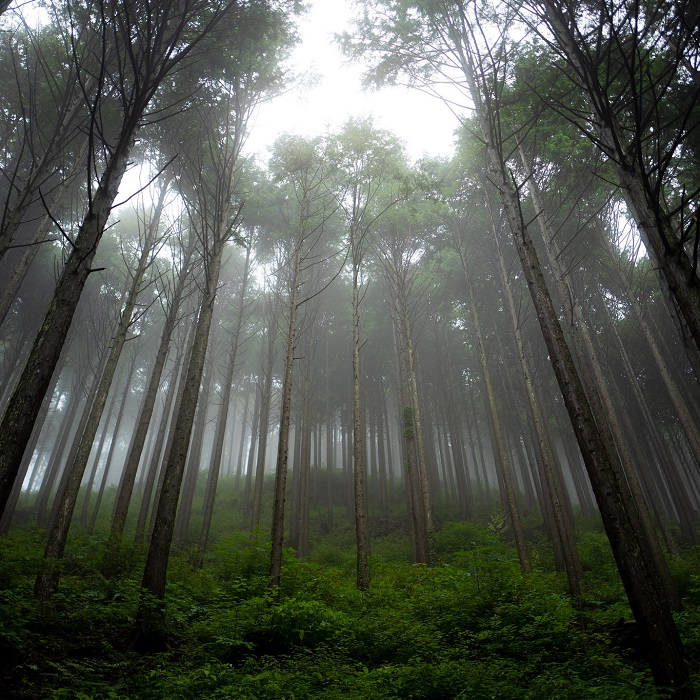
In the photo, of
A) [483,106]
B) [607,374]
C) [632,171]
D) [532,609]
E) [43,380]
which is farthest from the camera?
[607,374]

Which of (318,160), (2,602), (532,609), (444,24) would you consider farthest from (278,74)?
(532,609)

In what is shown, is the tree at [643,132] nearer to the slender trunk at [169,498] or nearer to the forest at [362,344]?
the forest at [362,344]

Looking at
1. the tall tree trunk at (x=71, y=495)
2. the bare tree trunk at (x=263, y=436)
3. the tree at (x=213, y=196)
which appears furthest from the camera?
the bare tree trunk at (x=263, y=436)

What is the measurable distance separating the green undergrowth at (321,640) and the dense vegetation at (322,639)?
2cm

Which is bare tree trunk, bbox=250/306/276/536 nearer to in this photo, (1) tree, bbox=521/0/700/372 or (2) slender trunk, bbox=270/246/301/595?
(2) slender trunk, bbox=270/246/301/595

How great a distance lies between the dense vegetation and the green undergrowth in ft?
0.06

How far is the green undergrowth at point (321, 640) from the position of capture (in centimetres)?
324

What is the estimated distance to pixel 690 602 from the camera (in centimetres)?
752

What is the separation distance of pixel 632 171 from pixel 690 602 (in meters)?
8.23

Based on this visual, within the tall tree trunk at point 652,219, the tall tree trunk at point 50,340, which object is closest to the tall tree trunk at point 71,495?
the tall tree trunk at point 50,340

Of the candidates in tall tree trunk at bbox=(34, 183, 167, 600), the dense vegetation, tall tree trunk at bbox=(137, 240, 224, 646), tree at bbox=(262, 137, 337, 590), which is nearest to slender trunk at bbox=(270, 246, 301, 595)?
tree at bbox=(262, 137, 337, 590)

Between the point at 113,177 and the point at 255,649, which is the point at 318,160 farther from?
the point at 255,649

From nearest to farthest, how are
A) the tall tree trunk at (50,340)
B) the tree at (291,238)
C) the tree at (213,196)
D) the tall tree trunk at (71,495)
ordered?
the tall tree trunk at (50,340)
the tree at (213,196)
the tall tree trunk at (71,495)
the tree at (291,238)

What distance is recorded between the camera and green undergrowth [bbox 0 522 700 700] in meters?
3.24
